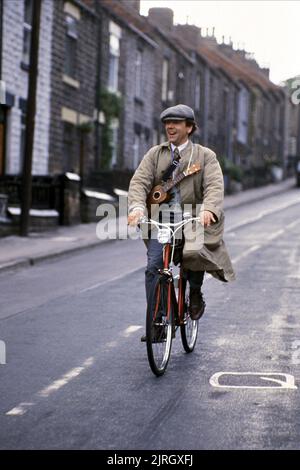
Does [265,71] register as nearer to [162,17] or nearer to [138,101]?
[162,17]

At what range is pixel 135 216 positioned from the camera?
749cm

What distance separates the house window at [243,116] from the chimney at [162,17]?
1485 cm

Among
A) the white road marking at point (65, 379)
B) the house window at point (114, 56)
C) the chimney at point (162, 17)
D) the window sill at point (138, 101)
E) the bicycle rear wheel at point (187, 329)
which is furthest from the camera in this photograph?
the chimney at point (162, 17)

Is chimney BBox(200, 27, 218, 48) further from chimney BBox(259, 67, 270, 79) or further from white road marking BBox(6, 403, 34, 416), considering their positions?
white road marking BBox(6, 403, 34, 416)

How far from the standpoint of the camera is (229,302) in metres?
12.1

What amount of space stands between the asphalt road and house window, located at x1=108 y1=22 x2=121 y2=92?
63.7 ft

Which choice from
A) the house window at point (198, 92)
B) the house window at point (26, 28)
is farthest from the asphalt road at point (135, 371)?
the house window at point (198, 92)

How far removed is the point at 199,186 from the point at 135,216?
766 millimetres

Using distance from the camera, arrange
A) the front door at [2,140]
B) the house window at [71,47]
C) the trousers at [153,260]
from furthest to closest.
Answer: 1. the house window at [71,47]
2. the front door at [2,140]
3. the trousers at [153,260]

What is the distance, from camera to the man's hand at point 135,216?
24.5 ft

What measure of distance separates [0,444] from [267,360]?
3300 millimetres

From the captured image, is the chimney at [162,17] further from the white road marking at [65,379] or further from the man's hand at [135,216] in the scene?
the man's hand at [135,216]

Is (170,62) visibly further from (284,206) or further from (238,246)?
(238,246)

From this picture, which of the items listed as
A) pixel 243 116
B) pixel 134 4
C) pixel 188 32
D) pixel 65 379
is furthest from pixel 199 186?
pixel 243 116
